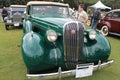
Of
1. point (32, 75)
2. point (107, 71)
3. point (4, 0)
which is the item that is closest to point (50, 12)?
point (107, 71)

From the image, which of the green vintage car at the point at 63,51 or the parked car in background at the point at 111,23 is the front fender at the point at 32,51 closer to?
the green vintage car at the point at 63,51

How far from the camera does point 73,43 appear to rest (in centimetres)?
500

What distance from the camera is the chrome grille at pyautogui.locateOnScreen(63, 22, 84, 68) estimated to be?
4.96 m

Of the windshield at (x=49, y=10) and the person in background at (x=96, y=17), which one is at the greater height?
the windshield at (x=49, y=10)

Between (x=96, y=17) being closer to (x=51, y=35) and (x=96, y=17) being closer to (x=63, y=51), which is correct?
(x=63, y=51)

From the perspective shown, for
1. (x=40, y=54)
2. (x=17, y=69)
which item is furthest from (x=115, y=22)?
(x=40, y=54)

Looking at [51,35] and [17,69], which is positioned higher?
[51,35]

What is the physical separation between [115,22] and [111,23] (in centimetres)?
37

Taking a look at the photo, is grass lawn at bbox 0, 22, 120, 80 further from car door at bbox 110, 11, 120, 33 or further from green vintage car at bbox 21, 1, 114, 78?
car door at bbox 110, 11, 120, 33

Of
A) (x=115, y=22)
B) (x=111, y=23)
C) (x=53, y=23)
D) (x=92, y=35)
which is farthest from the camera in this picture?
(x=111, y=23)

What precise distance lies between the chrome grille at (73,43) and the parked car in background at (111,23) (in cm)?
658

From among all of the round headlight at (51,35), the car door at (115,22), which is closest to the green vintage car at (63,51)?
the round headlight at (51,35)

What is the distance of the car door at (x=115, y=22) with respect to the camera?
11.2 m

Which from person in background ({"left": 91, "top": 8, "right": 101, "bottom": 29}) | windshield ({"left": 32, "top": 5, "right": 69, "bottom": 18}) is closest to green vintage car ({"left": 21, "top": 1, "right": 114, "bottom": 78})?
windshield ({"left": 32, "top": 5, "right": 69, "bottom": 18})
